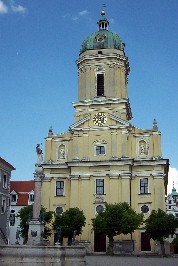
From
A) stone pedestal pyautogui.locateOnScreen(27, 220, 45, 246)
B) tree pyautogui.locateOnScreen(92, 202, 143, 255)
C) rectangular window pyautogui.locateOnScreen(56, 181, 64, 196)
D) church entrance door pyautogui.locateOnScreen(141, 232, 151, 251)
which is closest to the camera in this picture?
stone pedestal pyautogui.locateOnScreen(27, 220, 45, 246)

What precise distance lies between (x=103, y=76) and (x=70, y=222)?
71.2 feet

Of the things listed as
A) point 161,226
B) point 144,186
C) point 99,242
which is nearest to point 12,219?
point 99,242

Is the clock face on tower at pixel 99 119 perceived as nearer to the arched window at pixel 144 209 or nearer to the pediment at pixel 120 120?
the pediment at pixel 120 120

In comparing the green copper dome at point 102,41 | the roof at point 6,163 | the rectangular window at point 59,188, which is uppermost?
the green copper dome at point 102,41

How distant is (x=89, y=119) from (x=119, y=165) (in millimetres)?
7604

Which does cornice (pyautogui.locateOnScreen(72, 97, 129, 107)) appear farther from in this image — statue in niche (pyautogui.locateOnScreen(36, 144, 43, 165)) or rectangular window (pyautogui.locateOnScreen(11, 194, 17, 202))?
statue in niche (pyautogui.locateOnScreen(36, 144, 43, 165))

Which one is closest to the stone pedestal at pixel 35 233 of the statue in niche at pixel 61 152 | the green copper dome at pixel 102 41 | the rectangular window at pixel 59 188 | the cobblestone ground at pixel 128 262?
the cobblestone ground at pixel 128 262

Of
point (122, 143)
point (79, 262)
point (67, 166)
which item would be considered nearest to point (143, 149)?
point (122, 143)

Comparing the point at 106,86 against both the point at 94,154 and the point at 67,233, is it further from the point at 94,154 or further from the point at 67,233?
the point at 67,233

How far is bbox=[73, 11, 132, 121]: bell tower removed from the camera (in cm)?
5469

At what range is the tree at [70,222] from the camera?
145ft

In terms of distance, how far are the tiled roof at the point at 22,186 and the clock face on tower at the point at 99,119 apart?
714 inches

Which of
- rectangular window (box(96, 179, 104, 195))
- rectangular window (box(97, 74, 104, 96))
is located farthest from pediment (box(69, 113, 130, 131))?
rectangular window (box(96, 179, 104, 195))

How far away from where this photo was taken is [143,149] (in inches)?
2053
